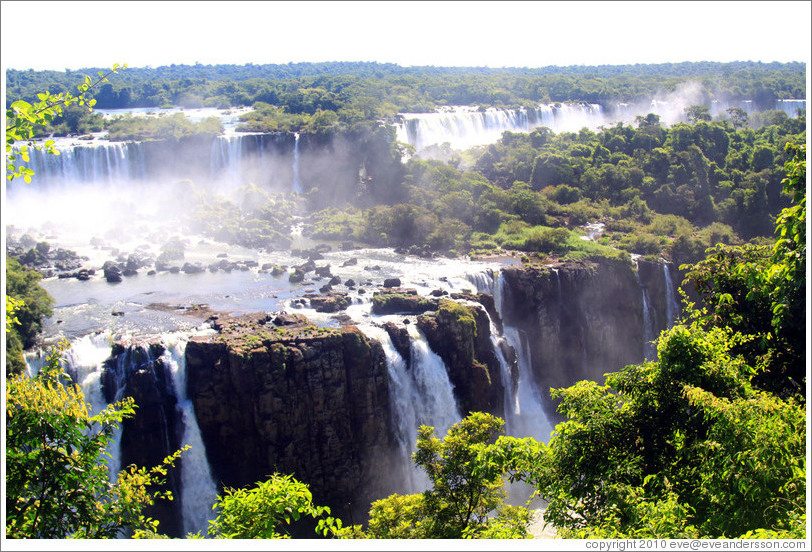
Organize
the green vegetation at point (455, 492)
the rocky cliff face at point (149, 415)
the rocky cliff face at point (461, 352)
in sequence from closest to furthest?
the green vegetation at point (455, 492)
the rocky cliff face at point (149, 415)
the rocky cliff face at point (461, 352)

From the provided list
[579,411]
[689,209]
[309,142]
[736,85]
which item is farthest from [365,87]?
[579,411]

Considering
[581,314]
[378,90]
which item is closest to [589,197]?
[581,314]

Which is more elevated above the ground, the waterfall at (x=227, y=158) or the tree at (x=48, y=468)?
the waterfall at (x=227, y=158)

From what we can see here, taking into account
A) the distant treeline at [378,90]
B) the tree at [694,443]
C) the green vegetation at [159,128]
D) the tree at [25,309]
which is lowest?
the tree at [25,309]

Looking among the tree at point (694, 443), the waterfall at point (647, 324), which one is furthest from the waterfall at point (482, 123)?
the tree at point (694, 443)

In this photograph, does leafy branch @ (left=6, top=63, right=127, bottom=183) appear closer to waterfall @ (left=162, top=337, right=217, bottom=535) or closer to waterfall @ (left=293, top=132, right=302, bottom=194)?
waterfall @ (left=162, top=337, right=217, bottom=535)

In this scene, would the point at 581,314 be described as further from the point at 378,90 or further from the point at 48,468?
the point at 378,90

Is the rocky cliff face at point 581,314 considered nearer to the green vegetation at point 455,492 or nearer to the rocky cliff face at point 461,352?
the rocky cliff face at point 461,352

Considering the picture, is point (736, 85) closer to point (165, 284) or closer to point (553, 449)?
point (165, 284)
